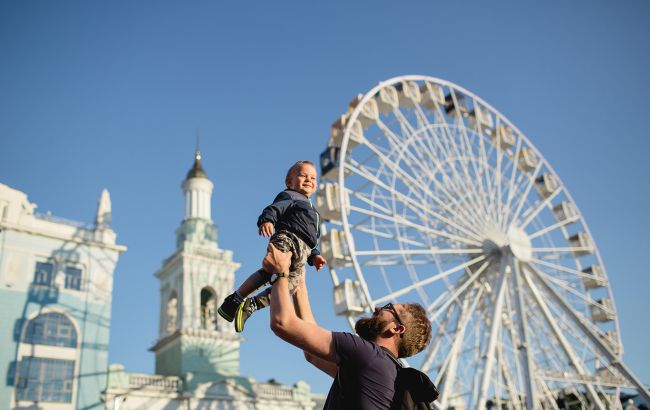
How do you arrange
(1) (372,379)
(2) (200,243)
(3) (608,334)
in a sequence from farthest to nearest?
(2) (200,243)
(3) (608,334)
(1) (372,379)

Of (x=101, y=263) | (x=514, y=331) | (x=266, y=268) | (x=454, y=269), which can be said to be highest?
(x=101, y=263)

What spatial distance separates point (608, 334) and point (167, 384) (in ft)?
69.2

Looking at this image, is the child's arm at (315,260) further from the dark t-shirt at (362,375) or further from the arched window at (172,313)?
the arched window at (172,313)

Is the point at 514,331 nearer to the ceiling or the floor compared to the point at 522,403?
nearer to the ceiling

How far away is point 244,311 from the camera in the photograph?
13.9 feet

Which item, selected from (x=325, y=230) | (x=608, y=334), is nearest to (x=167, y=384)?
(x=325, y=230)

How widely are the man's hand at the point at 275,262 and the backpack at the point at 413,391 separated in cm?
89

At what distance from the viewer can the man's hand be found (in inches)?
149

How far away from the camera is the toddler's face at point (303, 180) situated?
4.64m

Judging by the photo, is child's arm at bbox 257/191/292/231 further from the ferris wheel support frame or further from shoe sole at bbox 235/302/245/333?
the ferris wheel support frame

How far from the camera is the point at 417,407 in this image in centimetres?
378

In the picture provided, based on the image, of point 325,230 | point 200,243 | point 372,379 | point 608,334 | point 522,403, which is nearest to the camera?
point 372,379

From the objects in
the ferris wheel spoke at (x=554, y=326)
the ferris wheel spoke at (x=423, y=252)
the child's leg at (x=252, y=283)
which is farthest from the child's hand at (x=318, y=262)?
the ferris wheel spoke at (x=554, y=326)

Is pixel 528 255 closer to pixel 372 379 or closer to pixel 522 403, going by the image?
pixel 522 403
